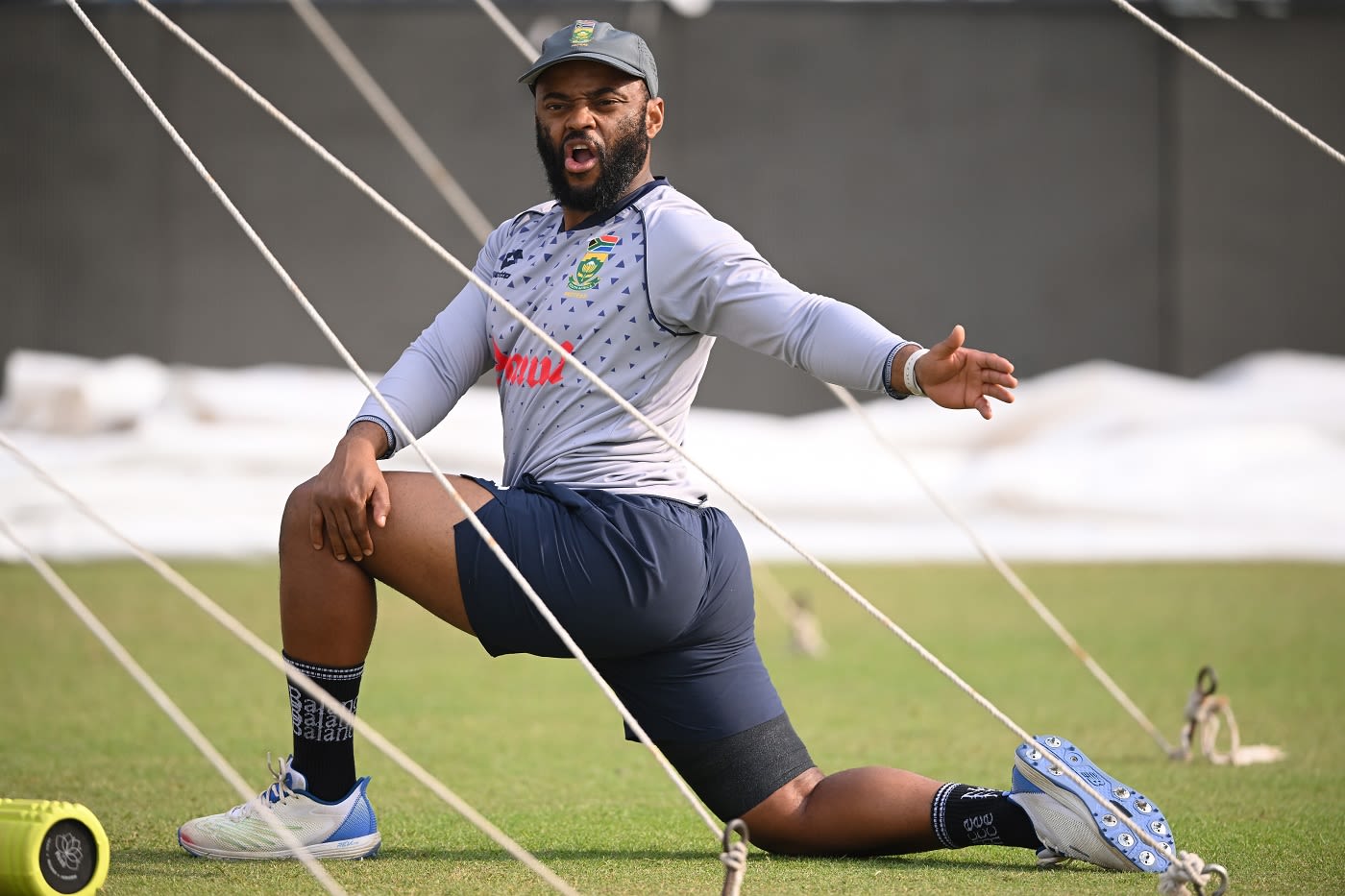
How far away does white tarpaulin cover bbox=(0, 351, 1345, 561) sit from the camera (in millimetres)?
7012

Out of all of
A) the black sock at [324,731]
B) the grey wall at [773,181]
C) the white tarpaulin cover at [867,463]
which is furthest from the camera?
the grey wall at [773,181]

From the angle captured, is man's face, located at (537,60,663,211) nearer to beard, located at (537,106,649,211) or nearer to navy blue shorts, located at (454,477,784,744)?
beard, located at (537,106,649,211)

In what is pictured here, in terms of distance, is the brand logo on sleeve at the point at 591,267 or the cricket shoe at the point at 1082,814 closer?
the cricket shoe at the point at 1082,814

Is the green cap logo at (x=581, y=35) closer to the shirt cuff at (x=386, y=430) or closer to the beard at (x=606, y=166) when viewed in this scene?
the beard at (x=606, y=166)

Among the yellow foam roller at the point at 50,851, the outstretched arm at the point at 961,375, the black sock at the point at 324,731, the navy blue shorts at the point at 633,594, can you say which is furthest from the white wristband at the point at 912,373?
the yellow foam roller at the point at 50,851

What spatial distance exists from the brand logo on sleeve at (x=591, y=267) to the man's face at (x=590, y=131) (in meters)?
0.07

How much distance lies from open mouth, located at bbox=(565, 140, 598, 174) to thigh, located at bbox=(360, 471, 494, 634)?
0.46 metres

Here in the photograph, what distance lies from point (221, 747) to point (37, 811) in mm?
1315

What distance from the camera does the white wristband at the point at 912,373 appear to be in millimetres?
1824

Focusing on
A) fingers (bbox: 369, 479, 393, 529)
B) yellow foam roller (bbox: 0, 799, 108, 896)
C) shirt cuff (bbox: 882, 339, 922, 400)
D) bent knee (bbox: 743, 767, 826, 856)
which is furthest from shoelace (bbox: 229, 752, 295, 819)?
shirt cuff (bbox: 882, 339, 922, 400)

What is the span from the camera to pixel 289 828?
210 centimetres

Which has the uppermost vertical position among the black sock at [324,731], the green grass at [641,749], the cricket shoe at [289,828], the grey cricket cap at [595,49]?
the grey cricket cap at [595,49]

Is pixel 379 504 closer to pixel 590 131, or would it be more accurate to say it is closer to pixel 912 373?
pixel 590 131

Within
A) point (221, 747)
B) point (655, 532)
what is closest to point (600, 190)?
point (655, 532)
